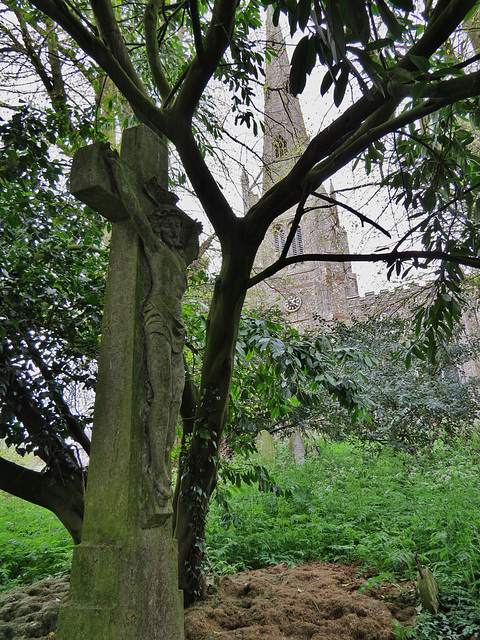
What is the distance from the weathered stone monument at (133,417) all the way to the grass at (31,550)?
3486 millimetres

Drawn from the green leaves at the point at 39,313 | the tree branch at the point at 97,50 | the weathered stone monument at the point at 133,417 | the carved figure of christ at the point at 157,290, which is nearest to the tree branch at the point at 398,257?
the carved figure of christ at the point at 157,290

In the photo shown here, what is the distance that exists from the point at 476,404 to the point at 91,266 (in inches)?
385

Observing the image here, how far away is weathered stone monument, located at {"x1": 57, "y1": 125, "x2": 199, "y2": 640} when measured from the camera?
7.51 feet

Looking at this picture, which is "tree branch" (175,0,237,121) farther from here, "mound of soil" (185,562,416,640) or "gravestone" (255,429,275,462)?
"gravestone" (255,429,275,462)

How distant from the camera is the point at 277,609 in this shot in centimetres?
404

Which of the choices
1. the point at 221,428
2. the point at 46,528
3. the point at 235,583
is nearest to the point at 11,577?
the point at 46,528

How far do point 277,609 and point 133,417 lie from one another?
Result: 2554 millimetres

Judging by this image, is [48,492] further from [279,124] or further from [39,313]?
[279,124]

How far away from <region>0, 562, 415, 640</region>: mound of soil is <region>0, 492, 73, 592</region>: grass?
617mm

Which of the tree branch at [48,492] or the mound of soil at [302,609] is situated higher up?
the tree branch at [48,492]

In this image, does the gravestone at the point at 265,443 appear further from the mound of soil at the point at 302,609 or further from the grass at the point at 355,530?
the mound of soil at the point at 302,609

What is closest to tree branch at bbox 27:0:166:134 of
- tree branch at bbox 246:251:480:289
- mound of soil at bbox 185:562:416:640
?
tree branch at bbox 246:251:480:289

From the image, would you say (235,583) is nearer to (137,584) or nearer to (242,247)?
(137,584)

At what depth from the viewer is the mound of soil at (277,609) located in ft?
11.9
